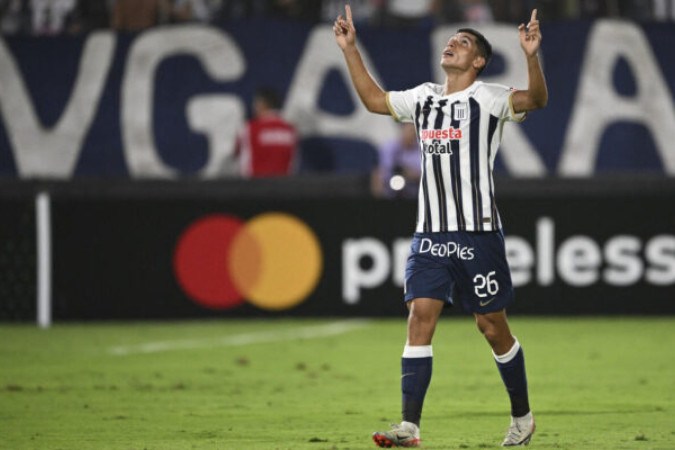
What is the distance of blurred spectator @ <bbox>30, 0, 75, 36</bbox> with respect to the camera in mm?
16547

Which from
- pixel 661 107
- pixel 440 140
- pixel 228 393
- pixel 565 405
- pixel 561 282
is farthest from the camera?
pixel 661 107

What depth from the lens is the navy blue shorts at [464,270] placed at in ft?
Result: 22.5

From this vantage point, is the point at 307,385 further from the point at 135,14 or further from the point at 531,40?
the point at 135,14

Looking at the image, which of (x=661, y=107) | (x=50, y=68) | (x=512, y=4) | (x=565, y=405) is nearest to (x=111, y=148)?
(x=50, y=68)

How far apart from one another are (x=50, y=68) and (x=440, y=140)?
10.3 m

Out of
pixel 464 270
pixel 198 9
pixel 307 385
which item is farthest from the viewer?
pixel 198 9

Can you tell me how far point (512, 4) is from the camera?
53.8 ft

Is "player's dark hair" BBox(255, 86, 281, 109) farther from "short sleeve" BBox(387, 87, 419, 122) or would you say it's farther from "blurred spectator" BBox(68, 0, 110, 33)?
"short sleeve" BBox(387, 87, 419, 122)

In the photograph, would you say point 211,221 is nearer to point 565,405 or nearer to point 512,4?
point 512,4

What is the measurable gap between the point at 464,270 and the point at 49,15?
423 inches

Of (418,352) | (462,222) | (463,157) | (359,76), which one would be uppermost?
(359,76)

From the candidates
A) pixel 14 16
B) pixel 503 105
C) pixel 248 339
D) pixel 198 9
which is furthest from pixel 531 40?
pixel 14 16

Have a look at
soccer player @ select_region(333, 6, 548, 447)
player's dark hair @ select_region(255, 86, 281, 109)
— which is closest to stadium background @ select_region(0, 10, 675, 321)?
player's dark hair @ select_region(255, 86, 281, 109)

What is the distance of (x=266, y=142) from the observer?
625 inches
